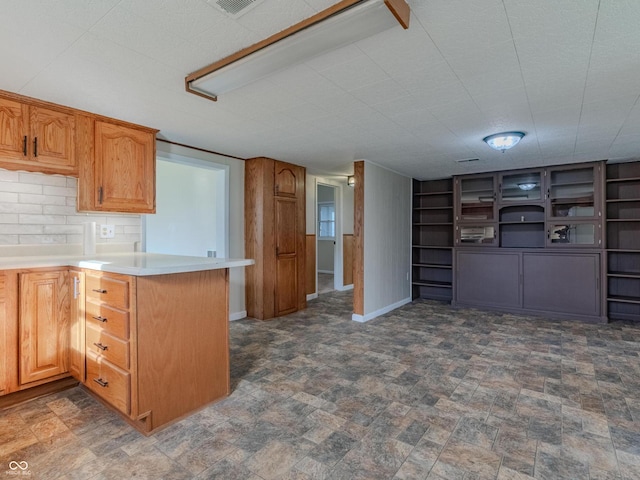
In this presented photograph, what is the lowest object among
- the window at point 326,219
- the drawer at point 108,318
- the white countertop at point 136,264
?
the drawer at point 108,318

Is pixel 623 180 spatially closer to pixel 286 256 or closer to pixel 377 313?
pixel 377 313

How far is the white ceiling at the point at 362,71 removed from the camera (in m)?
1.54

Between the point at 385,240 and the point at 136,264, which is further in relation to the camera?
the point at 385,240

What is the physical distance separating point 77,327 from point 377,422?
2187 mm

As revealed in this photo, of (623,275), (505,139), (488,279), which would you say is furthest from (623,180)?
(505,139)

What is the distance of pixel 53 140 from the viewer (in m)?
2.61

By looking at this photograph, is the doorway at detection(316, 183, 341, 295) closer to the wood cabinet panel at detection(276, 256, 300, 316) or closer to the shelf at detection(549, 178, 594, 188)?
the wood cabinet panel at detection(276, 256, 300, 316)

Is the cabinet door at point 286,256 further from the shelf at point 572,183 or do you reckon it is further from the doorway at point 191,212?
the shelf at point 572,183

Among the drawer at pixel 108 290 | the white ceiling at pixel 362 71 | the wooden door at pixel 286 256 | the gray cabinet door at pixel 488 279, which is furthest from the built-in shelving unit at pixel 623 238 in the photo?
the drawer at pixel 108 290

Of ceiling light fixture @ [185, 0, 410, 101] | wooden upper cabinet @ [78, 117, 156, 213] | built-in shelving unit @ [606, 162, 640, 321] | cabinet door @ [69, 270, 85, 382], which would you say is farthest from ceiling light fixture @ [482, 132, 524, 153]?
cabinet door @ [69, 270, 85, 382]

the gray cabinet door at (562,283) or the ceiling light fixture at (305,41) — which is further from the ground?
the ceiling light fixture at (305,41)

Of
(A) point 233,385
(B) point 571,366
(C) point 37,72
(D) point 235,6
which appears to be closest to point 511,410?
(B) point 571,366

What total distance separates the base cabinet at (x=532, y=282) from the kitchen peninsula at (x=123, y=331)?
428 centimetres

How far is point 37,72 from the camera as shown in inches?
82.0
